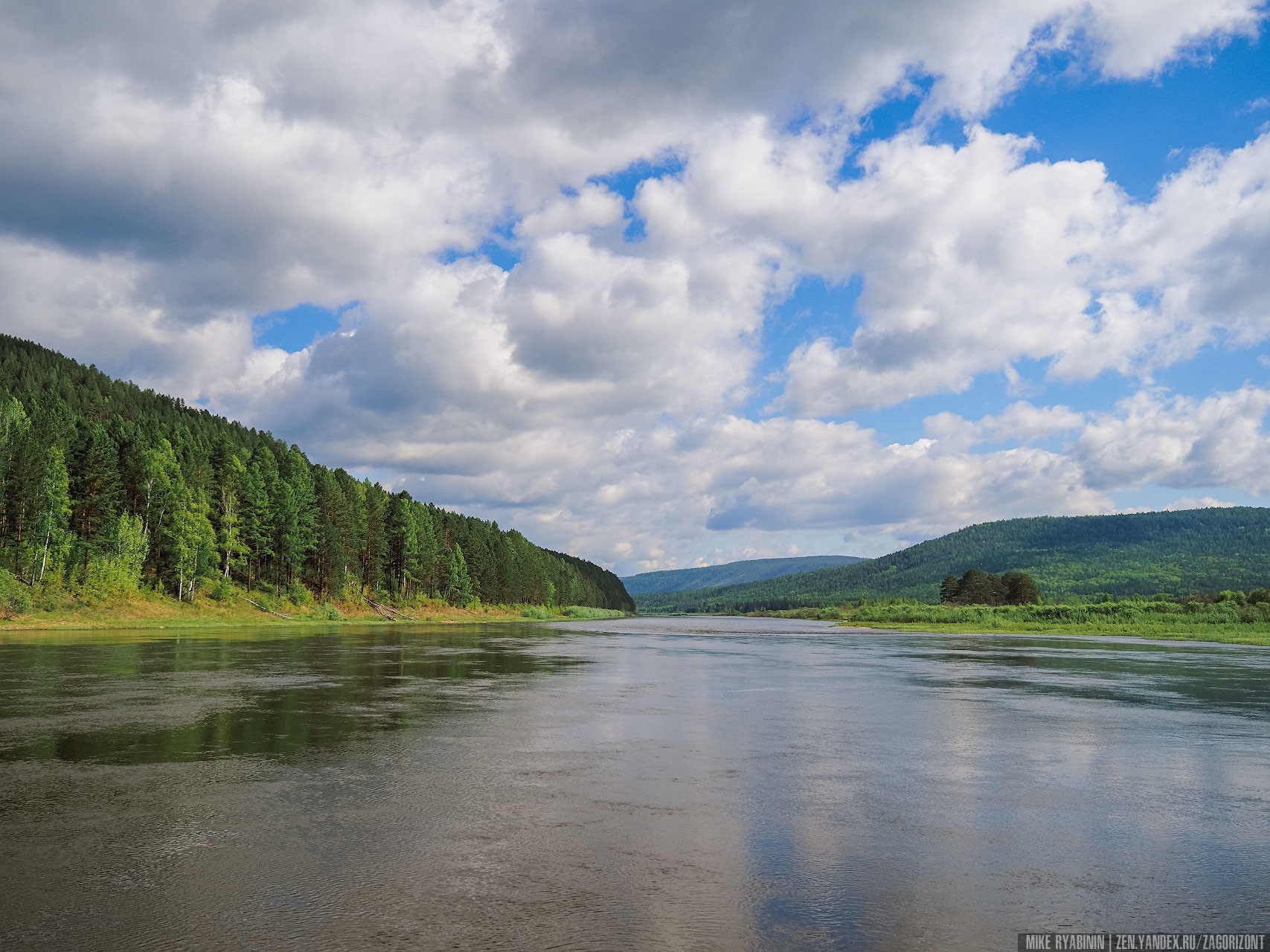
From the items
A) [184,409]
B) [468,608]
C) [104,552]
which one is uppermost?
[184,409]

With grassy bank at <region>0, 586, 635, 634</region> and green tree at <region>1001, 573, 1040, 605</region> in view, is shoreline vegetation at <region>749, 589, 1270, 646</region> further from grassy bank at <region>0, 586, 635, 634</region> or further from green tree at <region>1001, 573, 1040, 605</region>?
grassy bank at <region>0, 586, 635, 634</region>

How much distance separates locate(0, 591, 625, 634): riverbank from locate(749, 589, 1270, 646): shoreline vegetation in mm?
64951

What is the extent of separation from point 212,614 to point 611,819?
8007 cm

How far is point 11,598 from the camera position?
55.3m

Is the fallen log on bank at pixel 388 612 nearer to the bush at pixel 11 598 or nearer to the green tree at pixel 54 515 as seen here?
the green tree at pixel 54 515

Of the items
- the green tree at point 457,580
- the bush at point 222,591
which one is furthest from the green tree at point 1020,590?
the bush at point 222,591

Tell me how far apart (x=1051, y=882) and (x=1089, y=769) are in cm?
659

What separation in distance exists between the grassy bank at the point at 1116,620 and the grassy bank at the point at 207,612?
65583mm

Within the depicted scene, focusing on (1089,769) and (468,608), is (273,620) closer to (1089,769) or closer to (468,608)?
(468,608)

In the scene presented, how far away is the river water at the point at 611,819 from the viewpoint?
21.8ft

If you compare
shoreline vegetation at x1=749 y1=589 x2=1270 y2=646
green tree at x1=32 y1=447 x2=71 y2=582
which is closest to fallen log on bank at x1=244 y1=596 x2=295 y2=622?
green tree at x1=32 y1=447 x2=71 y2=582

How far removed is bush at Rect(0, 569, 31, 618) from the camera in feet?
178

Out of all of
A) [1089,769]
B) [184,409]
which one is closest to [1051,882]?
[1089,769]

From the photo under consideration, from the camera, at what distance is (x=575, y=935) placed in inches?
246
